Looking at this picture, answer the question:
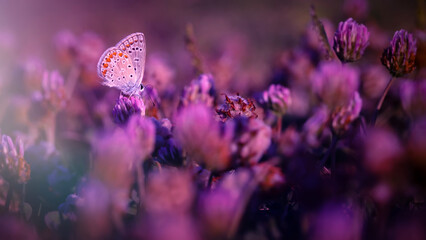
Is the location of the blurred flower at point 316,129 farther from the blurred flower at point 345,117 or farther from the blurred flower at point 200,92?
the blurred flower at point 200,92

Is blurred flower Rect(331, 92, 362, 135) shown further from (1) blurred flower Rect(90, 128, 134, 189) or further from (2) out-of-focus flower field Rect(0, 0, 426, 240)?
(1) blurred flower Rect(90, 128, 134, 189)

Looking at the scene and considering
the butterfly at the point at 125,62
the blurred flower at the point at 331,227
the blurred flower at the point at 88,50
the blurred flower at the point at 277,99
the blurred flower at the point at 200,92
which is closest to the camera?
the blurred flower at the point at 331,227

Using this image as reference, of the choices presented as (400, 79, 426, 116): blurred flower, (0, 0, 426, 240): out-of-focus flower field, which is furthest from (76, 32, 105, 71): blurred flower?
(400, 79, 426, 116): blurred flower

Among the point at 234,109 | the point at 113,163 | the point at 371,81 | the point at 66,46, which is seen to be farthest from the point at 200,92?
the point at 66,46

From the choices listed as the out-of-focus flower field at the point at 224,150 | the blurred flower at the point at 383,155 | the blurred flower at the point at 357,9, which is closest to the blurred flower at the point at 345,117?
the out-of-focus flower field at the point at 224,150

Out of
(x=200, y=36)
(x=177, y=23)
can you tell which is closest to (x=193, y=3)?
(x=177, y=23)

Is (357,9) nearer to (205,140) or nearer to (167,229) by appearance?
(205,140)
